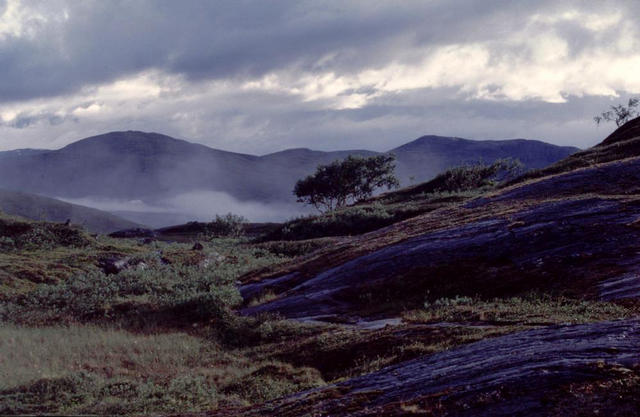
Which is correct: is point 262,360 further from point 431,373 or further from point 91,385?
point 431,373

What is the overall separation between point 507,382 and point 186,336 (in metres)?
13.8

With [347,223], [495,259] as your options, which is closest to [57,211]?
[347,223]

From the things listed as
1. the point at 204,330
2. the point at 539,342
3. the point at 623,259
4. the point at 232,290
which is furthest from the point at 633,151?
the point at 539,342

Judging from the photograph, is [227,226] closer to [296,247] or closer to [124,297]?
[296,247]

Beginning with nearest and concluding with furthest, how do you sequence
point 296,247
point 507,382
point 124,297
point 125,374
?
1. point 507,382
2. point 125,374
3. point 124,297
4. point 296,247

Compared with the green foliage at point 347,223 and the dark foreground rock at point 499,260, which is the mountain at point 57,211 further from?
the dark foreground rock at point 499,260

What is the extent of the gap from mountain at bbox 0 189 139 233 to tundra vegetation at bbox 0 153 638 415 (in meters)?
129

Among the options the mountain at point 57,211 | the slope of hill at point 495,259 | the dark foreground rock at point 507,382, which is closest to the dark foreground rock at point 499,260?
the slope of hill at point 495,259

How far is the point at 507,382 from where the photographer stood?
6.22 m

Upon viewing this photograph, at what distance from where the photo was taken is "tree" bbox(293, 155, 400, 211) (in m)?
93.4

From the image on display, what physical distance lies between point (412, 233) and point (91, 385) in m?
17.2

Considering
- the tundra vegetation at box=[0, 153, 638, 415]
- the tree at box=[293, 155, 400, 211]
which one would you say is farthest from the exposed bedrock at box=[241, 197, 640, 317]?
the tree at box=[293, 155, 400, 211]

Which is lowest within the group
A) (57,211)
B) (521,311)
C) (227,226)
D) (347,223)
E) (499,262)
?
(227,226)

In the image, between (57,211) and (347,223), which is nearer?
(347,223)
